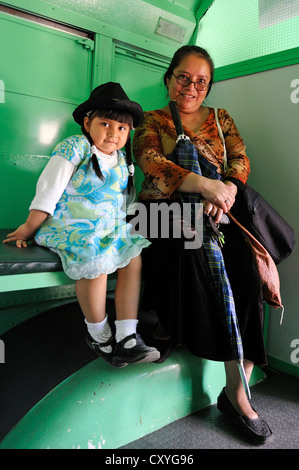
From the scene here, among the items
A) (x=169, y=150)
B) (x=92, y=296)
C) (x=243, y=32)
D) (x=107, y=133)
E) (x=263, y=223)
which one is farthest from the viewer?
(x=243, y=32)

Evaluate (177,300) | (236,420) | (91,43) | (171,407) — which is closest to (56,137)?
(91,43)

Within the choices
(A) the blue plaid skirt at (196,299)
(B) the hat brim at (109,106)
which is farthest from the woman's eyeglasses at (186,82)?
(A) the blue plaid skirt at (196,299)

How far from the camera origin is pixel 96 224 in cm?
140

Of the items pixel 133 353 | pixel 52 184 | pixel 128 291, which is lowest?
pixel 133 353

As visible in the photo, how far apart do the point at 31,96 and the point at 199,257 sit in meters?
1.20

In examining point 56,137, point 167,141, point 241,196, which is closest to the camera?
point 241,196

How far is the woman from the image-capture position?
139cm

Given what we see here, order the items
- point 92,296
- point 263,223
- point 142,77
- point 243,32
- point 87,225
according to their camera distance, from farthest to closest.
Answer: point 142,77 → point 243,32 → point 263,223 → point 87,225 → point 92,296

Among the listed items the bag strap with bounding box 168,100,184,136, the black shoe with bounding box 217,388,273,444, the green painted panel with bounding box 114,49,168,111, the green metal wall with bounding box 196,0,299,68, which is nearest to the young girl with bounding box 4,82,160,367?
the bag strap with bounding box 168,100,184,136

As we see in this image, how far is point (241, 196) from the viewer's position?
1.65 meters

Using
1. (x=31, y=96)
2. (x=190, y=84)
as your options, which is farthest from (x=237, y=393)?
(x=31, y=96)

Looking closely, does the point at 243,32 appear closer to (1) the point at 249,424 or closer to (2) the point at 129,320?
(2) the point at 129,320
